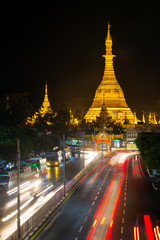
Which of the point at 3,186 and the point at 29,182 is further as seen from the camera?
the point at 29,182

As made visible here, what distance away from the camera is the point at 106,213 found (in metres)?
36.2

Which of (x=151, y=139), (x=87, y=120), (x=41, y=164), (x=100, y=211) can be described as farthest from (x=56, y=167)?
(x=87, y=120)

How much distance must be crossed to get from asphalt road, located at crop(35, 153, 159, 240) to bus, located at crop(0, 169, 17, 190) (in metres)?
7.43

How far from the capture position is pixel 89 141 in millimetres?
114375

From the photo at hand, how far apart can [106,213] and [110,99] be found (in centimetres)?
11563

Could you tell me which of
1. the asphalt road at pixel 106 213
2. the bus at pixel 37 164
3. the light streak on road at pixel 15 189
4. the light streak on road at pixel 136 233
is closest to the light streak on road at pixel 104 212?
the asphalt road at pixel 106 213

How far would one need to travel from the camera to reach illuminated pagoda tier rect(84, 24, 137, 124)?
14562 centimetres

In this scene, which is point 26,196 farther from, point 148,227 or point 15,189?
point 148,227

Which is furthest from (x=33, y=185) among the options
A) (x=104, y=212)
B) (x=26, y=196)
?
(x=104, y=212)

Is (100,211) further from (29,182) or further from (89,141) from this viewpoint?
(89,141)

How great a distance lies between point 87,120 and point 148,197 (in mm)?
101372

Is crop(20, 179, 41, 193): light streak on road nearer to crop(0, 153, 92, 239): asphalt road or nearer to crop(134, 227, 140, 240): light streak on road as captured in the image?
crop(0, 153, 92, 239): asphalt road

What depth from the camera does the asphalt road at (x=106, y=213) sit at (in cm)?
2993

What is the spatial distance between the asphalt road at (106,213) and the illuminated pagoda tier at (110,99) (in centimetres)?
8867
